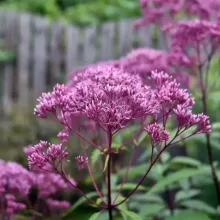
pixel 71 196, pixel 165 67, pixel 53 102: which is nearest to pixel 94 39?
pixel 71 196

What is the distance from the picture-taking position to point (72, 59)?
983 cm

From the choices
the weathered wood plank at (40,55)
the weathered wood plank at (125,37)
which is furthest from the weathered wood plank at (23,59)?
the weathered wood plank at (125,37)

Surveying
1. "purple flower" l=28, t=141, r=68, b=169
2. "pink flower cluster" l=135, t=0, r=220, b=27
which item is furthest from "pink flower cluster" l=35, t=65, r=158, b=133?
"pink flower cluster" l=135, t=0, r=220, b=27

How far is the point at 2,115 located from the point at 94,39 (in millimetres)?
2890

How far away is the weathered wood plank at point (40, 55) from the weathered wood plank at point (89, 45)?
0.97 metres

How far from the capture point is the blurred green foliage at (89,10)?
12691mm

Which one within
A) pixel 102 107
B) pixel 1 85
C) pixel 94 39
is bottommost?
Result: pixel 102 107

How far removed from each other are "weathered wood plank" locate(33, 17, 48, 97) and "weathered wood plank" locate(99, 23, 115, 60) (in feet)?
4.50

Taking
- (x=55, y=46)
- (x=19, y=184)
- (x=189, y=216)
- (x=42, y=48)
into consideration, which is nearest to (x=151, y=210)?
(x=189, y=216)

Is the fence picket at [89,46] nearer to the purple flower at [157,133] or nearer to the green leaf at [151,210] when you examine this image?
the green leaf at [151,210]

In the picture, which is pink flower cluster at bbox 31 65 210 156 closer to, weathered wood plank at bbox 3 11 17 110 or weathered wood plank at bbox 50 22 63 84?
weathered wood plank at bbox 50 22 63 84

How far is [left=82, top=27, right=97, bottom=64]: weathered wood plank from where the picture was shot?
9648mm

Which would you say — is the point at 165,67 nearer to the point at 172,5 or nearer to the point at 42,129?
the point at 172,5

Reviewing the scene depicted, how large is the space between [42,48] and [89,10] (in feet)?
10.8
